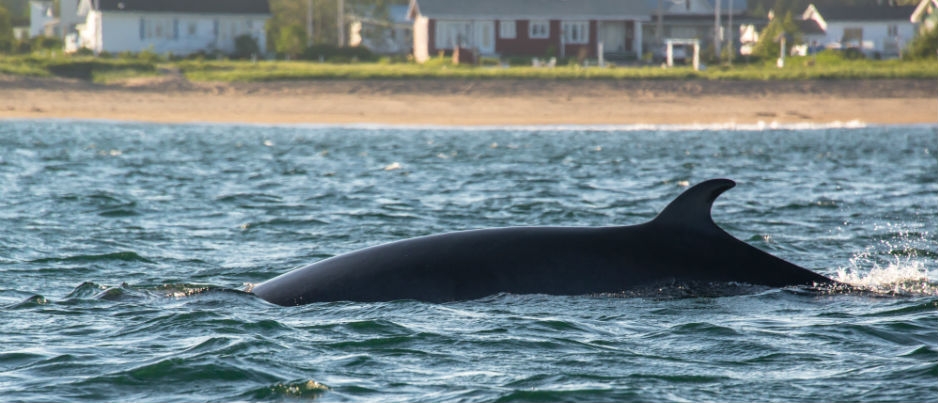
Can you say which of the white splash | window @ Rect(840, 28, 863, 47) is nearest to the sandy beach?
the white splash

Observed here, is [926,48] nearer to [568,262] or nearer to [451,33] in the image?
[451,33]

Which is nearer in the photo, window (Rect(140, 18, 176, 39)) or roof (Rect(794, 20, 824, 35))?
window (Rect(140, 18, 176, 39))

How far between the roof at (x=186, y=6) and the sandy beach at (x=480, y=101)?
66.9ft

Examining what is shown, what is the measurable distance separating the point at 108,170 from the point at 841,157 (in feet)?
59.4

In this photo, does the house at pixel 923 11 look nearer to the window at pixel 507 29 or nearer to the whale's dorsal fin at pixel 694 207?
Answer: the window at pixel 507 29

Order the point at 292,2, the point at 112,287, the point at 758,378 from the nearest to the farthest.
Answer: the point at 758,378
the point at 112,287
the point at 292,2

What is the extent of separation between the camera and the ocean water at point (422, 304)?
6621mm

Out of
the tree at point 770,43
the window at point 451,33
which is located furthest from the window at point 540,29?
the tree at point 770,43

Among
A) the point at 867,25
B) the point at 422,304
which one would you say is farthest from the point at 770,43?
the point at 422,304

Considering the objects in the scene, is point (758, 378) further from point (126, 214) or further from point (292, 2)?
point (292, 2)

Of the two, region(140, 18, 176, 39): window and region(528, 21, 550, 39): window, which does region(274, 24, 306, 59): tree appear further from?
region(528, 21, 550, 39): window

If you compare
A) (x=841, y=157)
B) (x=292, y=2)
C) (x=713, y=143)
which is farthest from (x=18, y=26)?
(x=841, y=157)

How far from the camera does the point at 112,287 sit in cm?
933

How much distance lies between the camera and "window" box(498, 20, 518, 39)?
6850 cm
